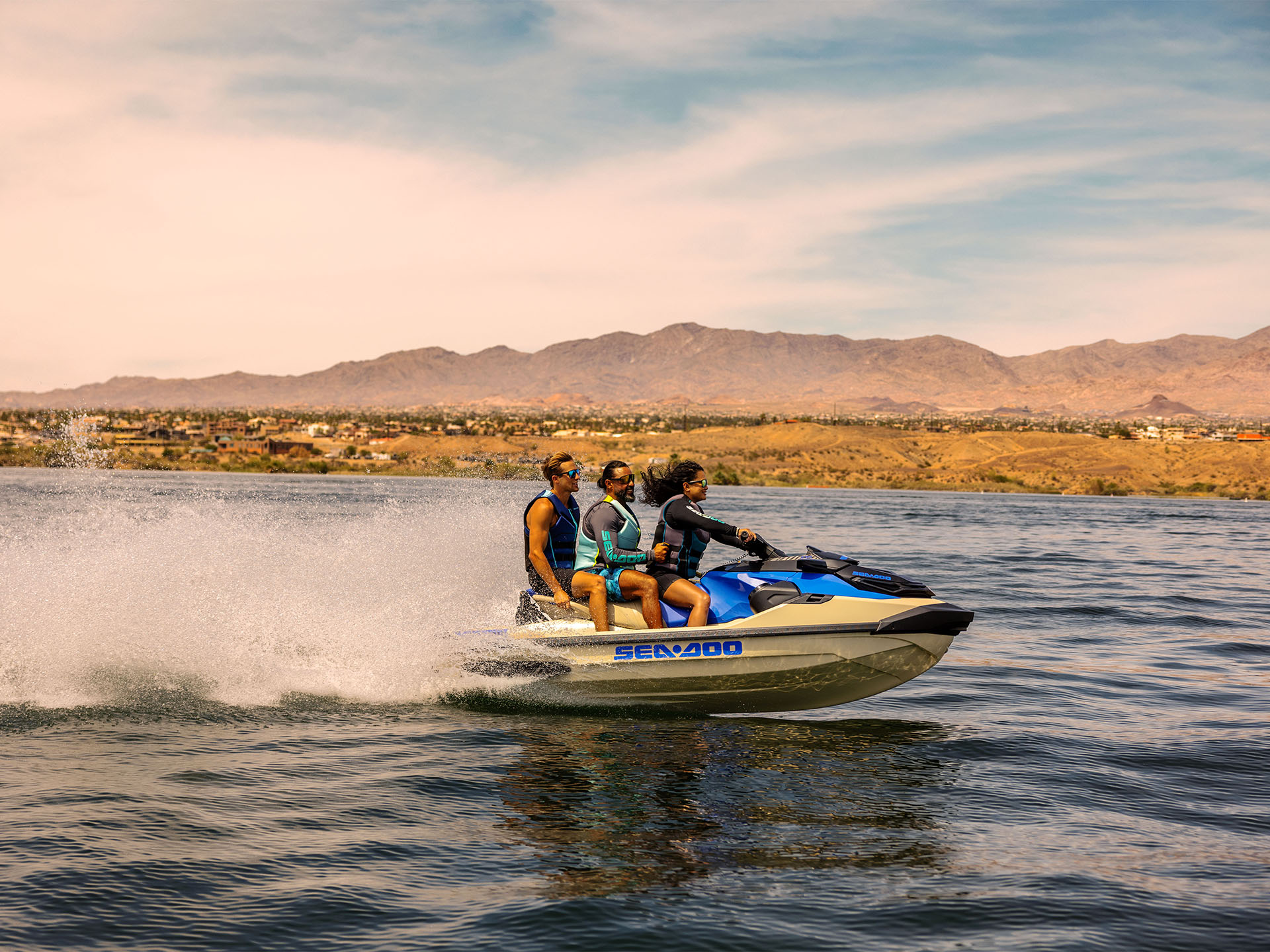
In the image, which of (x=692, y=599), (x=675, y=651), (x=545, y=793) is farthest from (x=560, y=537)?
(x=545, y=793)

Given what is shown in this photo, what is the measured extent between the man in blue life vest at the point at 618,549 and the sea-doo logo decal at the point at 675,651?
0.24 meters

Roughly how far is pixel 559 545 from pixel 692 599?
141cm

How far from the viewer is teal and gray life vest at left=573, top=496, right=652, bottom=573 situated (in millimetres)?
9836

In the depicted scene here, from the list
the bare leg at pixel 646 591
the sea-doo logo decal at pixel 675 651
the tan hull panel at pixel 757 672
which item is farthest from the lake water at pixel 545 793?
the bare leg at pixel 646 591

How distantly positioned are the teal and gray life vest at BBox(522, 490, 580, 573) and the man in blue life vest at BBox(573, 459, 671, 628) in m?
0.35

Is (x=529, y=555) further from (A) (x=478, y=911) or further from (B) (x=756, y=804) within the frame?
(A) (x=478, y=911)

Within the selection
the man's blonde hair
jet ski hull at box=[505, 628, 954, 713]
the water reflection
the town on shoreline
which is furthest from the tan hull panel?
the town on shoreline

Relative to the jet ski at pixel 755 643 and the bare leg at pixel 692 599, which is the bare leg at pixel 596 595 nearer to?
the jet ski at pixel 755 643

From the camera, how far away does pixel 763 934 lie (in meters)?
5.85

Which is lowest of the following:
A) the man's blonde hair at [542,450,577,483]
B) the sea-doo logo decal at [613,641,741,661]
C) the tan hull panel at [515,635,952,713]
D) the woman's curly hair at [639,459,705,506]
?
the tan hull panel at [515,635,952,713]

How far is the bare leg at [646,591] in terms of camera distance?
9961 mm

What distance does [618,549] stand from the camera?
9.90m

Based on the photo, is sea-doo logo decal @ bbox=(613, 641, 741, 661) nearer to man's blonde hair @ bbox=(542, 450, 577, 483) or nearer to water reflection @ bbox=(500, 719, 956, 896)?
water reflection @ bbox=(500, 719, 956, 896)

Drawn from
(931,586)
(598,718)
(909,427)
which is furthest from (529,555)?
(909,427)
